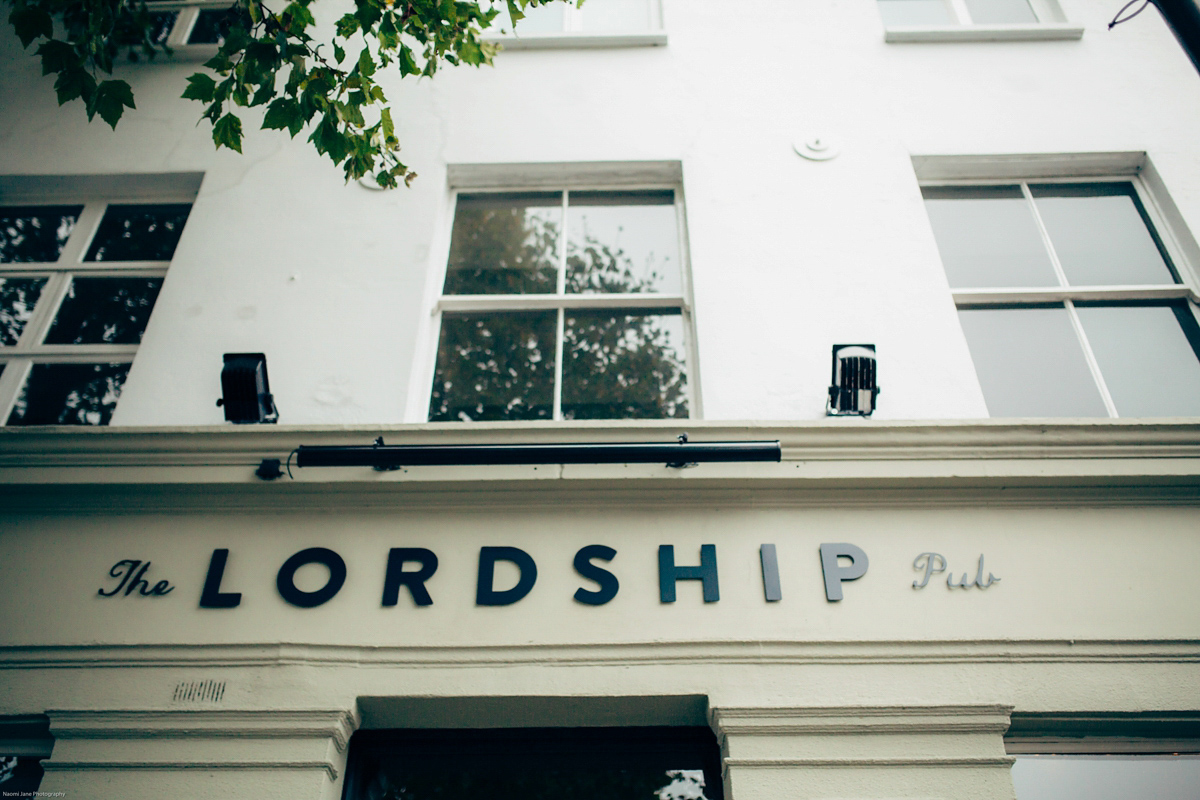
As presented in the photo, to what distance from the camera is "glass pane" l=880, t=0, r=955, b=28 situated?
5824 millimetres

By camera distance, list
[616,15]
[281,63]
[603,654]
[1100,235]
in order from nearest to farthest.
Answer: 1. [603,654]
2. [281,63]
3. [1100,235]
4. [616,15]

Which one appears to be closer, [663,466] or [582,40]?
[663,466]

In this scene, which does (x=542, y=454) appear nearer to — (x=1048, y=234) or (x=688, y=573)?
(x=688, y=573)

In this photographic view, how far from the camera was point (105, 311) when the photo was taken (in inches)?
181

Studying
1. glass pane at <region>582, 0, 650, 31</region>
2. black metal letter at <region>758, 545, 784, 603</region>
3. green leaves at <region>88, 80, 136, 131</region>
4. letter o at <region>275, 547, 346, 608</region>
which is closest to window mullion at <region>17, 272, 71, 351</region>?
green leaves at <region>88, 80, 136, 131</region>

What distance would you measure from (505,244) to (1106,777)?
13.6ft

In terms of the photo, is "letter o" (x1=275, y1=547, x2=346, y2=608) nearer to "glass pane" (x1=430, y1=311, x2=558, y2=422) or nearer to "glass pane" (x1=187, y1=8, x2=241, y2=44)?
"glass pane" (x1=430, y1=311, x2=558, y2=422)

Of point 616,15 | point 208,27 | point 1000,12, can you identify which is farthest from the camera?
point 208,27

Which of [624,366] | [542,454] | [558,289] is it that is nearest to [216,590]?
[542,454]

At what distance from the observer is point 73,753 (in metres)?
2.97

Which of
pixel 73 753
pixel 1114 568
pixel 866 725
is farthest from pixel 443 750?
pixel 1114 568

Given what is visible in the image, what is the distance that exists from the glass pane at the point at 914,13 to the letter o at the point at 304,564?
18.2ft

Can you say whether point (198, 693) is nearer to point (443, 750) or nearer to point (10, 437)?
point (443, 750)

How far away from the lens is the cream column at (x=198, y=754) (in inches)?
113
